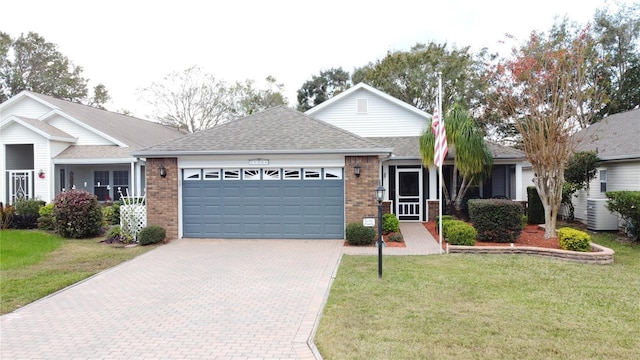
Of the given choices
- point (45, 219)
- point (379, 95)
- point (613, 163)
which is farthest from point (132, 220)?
point (613, 163)

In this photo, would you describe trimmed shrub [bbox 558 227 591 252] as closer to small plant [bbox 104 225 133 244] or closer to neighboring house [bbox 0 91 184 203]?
small plant [bbox 104 225 133 244]

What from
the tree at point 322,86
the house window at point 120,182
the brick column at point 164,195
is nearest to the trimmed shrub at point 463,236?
the brick column at point 164,195

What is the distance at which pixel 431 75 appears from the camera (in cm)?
3019

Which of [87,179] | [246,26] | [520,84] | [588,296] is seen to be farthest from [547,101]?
[87,179]

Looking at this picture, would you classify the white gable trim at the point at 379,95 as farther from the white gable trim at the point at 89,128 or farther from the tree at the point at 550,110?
the white gable trim at the point at 89,128

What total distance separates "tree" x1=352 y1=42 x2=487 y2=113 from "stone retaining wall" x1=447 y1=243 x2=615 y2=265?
20.4 meters

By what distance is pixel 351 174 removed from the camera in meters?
12.4

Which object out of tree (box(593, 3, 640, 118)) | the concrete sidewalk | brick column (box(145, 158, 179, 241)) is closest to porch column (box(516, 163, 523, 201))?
the concrete sidewalk

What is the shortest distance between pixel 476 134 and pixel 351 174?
6.28 metres

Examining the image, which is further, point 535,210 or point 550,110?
point 535,210

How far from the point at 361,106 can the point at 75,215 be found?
12.7 metres

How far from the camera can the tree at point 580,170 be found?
15258mm

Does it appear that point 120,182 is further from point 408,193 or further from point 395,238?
point 395,238

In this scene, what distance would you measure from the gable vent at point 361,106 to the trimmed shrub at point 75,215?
11904mm
